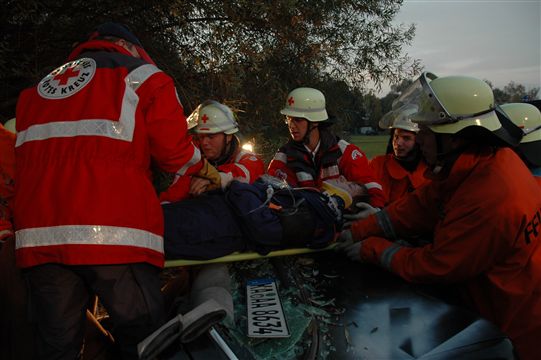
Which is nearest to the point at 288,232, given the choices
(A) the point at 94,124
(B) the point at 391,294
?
(B) the point at 391,294

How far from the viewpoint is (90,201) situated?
1744 millimetres

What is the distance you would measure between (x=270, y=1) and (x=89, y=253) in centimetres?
397

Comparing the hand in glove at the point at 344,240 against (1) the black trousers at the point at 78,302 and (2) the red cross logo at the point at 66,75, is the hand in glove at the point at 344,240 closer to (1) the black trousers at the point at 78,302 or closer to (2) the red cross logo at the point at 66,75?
(1) the black trousers at the point at 78,302

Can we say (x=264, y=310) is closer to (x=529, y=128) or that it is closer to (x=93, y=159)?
(x=93, y=159)

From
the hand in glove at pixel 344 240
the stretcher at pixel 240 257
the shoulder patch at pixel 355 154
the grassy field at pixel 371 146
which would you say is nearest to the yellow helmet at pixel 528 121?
the shoulder patch at pixel 355 154

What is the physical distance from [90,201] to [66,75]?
2.23 ft

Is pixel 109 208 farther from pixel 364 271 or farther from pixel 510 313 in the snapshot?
pixel 510 313

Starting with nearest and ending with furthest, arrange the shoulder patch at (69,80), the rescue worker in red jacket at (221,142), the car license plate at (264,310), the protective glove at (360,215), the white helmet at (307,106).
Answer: the car license plate at (264,310), the shoulder patch at (69,80), the protective glove at (360,215), the rescue worker in red jacket at (221,142), the white helmet at (307,106)

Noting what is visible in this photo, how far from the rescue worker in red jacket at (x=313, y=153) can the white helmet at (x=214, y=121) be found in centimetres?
81

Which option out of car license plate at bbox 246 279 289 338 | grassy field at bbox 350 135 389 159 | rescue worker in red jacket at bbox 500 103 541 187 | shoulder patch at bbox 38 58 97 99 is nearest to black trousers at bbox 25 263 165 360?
car license plate at bbox 246 279 289 338

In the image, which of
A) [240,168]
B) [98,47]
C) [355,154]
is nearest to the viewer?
[98,47]

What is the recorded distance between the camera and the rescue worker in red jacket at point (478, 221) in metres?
1.95

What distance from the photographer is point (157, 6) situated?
187 inches

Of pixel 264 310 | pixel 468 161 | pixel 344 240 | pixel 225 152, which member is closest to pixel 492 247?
pixel 468 161
